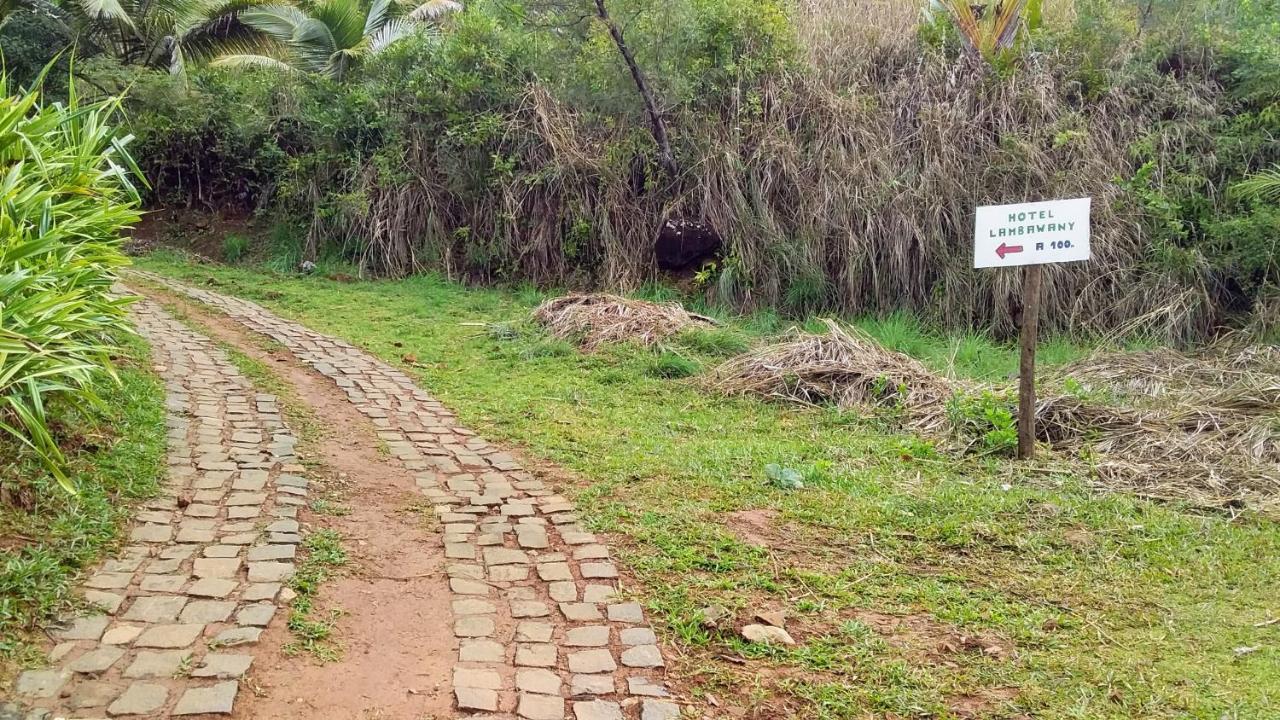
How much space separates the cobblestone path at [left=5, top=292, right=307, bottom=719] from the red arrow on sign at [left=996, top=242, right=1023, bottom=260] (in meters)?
3.82

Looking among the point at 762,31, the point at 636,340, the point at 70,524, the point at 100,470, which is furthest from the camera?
the point at 762,31

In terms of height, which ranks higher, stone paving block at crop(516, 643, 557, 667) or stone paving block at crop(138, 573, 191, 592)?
stone paving block at crop(138, 573, 191, 592)


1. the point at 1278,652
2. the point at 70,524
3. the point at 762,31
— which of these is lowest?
the point at 1278,652

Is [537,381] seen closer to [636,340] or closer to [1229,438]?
[636,340]

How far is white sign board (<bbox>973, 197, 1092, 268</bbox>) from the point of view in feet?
15.6

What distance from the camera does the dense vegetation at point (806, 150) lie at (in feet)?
28.8

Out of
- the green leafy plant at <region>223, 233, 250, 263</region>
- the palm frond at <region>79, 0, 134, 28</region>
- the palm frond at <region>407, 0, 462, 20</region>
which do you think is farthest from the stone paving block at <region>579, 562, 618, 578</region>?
the palm frond at <region>407, 0, 462, 20</region>

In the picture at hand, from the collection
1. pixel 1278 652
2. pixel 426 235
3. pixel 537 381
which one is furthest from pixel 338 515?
pixel 426 235

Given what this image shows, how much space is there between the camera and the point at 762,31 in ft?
32.2

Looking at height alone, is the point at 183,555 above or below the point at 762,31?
below

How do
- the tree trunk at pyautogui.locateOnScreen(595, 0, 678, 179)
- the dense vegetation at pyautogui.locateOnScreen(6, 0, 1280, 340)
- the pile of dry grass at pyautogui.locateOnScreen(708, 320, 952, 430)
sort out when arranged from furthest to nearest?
the tree trunk at pyautogui.locateOnScreen(595, 0, 678, 179), the dense vegetation at pyautogui.locateOnScreen(6, 0, 1280, 340), the pile of dry grass at pyautogui.locateOnScreen(708, 320, 952, 430)

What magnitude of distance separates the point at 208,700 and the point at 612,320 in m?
5.64

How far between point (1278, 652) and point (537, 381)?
4.72 metres

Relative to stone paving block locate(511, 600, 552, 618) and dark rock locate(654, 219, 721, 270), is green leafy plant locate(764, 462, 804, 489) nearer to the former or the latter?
stone paving block locate(511, 600, 552, 618)
